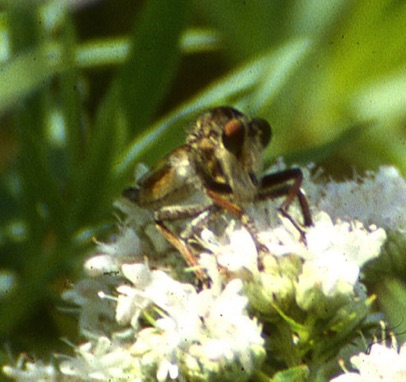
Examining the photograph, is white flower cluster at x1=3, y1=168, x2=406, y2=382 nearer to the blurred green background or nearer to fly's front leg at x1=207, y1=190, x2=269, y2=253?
fly's front leg at x1=207, y1=190, x2=269, y2=253

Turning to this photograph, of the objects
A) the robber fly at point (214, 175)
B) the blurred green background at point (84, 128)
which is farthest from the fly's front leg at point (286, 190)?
the blurred green background at point (84, 128)

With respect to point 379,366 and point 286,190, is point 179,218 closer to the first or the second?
point 286,190

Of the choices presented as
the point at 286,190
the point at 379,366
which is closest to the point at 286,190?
the point at 286,190

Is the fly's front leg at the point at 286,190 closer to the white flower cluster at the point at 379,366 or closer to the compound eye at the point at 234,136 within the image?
the compound eye at the point at 234,136

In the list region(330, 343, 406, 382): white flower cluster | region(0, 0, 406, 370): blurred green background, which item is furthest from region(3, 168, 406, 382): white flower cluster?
region(0, 0, 406, 370): blurred green background

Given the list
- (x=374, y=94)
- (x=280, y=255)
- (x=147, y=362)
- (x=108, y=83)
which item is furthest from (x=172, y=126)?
(x=374, y=94)
